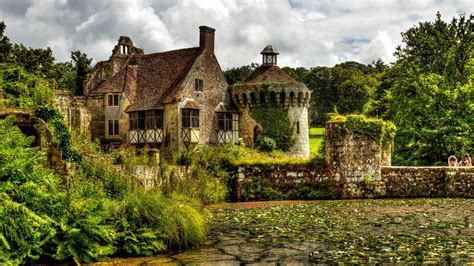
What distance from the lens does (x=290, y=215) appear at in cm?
1931

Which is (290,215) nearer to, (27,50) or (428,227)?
(428,227)

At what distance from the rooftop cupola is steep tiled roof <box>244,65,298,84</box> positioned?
554mm

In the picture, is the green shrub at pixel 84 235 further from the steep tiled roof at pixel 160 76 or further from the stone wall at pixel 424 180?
the steep tiled roof at pixel 160 76

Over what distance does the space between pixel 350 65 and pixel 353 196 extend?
202ft

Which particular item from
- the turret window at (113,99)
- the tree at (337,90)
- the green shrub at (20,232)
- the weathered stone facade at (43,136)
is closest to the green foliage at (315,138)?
the tree at (337,90)

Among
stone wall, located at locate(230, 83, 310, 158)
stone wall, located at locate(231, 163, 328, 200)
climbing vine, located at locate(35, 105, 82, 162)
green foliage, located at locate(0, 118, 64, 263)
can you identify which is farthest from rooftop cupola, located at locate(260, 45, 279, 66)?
green foliage, located at locate(0, 118, 64, 263)

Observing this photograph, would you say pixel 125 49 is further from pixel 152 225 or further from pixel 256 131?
pixel 152 225

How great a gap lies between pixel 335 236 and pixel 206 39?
1142 inches

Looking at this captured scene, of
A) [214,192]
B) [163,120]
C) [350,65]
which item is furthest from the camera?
[350,65]

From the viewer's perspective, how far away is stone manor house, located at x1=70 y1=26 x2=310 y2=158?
3909 centimetres

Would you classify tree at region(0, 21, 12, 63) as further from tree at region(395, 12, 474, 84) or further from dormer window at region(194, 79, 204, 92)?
tree at region(395, 12, 474, 84)

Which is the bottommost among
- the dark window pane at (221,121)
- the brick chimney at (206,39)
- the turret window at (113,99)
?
the dark window pane at (221,121)

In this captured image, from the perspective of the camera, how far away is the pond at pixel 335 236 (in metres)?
11.6

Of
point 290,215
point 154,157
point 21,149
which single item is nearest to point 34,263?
point 21,149
